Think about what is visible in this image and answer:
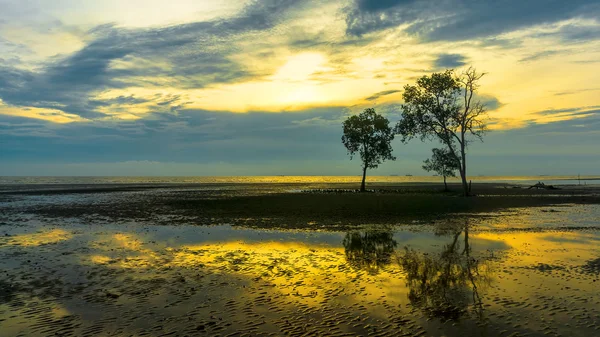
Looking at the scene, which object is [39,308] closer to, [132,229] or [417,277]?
[417,277]

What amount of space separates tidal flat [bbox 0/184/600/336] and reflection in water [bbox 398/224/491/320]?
0.17ft

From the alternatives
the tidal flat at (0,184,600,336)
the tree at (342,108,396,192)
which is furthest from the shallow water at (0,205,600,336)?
the tree at (342,108,396,192)

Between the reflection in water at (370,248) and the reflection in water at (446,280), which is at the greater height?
the reflection in water at (446,280)

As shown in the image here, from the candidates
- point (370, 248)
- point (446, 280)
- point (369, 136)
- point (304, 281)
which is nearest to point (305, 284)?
point (304, 281)

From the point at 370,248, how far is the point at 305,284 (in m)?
6.36

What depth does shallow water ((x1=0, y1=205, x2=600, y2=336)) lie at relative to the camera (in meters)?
8.48

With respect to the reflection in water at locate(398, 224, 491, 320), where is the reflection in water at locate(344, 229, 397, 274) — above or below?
below

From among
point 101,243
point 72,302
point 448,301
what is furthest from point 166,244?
point 448,301

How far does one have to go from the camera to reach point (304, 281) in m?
12.0

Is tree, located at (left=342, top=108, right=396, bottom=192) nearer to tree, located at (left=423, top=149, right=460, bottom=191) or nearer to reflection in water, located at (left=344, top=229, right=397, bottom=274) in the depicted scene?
tree, located at (left=423, top=149, right=460, bottom=191)

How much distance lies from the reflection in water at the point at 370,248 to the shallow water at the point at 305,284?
0.08 meters

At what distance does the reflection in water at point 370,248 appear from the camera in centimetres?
1425

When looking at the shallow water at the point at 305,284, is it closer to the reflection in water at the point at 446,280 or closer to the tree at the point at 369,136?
the reflection in water at the point at 446,280

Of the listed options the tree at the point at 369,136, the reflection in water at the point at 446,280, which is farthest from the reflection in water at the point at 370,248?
the tree at the point at 369,136
